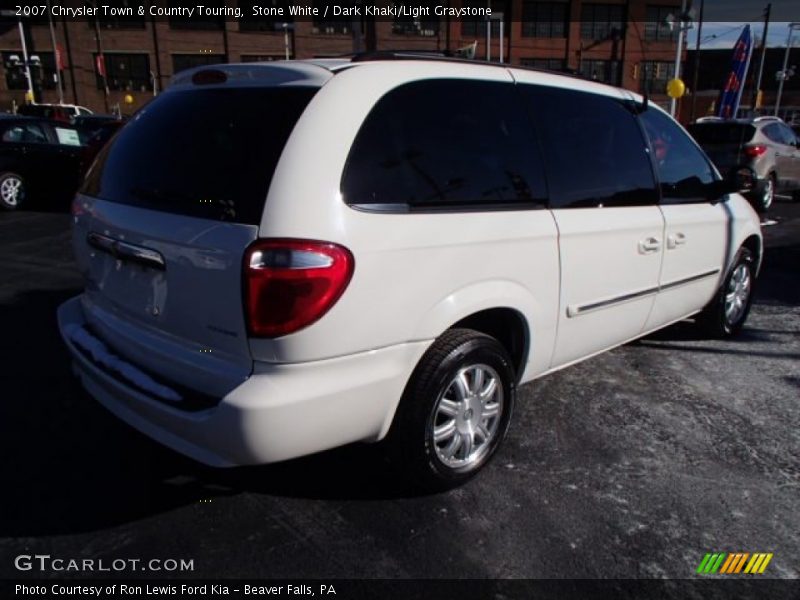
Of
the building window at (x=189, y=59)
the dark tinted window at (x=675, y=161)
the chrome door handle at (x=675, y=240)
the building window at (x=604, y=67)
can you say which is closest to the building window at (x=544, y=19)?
the building window at (x=604, y=67)

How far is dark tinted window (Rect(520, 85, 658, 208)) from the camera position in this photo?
9.70 feet

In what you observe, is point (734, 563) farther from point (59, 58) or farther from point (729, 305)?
point (59, 58)

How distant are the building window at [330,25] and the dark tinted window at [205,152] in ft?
153

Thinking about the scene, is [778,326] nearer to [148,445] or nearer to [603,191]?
[603,191]

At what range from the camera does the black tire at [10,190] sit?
1027 centimetres

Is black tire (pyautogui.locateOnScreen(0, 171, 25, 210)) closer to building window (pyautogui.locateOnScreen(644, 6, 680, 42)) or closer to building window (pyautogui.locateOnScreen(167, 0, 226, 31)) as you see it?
building window (pyautogui.locateOnScreen(167, 0, 226, 31))

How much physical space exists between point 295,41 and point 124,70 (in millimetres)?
12239

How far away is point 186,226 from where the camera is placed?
2.21 meters

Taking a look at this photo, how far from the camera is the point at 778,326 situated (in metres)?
5.09

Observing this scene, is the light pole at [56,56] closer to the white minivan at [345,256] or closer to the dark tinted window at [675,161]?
the white minivan at [345,256]

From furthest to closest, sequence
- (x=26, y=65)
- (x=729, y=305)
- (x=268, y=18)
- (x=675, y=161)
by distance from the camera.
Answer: (x=268, y=18)
(x=26, y=65)
(x=729, y=305)
(x=675, y=161)

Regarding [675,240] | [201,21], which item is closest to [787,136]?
[675,240]

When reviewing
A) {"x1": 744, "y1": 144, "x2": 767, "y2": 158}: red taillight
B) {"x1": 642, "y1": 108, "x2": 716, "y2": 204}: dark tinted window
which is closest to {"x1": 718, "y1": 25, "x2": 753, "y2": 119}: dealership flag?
{"x1": 744, "y1": 144, "x2": 767, "y2": 158}: red taillight

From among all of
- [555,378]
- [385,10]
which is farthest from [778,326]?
[385,10]
